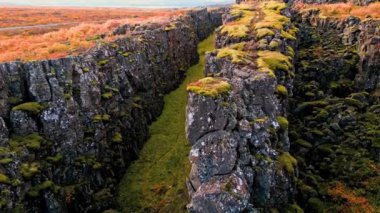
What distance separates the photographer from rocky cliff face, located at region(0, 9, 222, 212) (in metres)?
36.8

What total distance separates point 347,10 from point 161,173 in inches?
1921

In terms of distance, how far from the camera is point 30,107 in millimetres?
39562

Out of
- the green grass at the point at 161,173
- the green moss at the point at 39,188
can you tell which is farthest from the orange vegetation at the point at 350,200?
the green moss at the point at 39,188

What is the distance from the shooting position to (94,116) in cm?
4641

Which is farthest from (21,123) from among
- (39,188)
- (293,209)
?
(293,209)

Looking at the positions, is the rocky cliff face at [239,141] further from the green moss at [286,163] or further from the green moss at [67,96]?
the green moss at [67,96]

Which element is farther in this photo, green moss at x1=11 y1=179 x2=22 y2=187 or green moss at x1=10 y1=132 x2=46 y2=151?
green moss at x1=10 y1=132 x2=46 y2=151

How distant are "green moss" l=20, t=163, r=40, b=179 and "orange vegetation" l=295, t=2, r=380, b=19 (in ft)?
187

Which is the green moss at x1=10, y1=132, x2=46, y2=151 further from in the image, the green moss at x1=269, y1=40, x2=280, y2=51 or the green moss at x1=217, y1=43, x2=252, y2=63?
the green moss at x1=269, y1=40, x2=280, y2=51

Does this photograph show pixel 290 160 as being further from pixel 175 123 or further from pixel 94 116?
pixel 175 123

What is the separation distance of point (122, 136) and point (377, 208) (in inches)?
1215

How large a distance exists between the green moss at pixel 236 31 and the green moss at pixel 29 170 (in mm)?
30880

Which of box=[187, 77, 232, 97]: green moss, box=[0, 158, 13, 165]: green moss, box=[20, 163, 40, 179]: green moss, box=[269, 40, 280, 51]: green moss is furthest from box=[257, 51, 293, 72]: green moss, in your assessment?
box=[0, 158, 13, 165]: green moss

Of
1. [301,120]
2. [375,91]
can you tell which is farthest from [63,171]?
[375,91]
